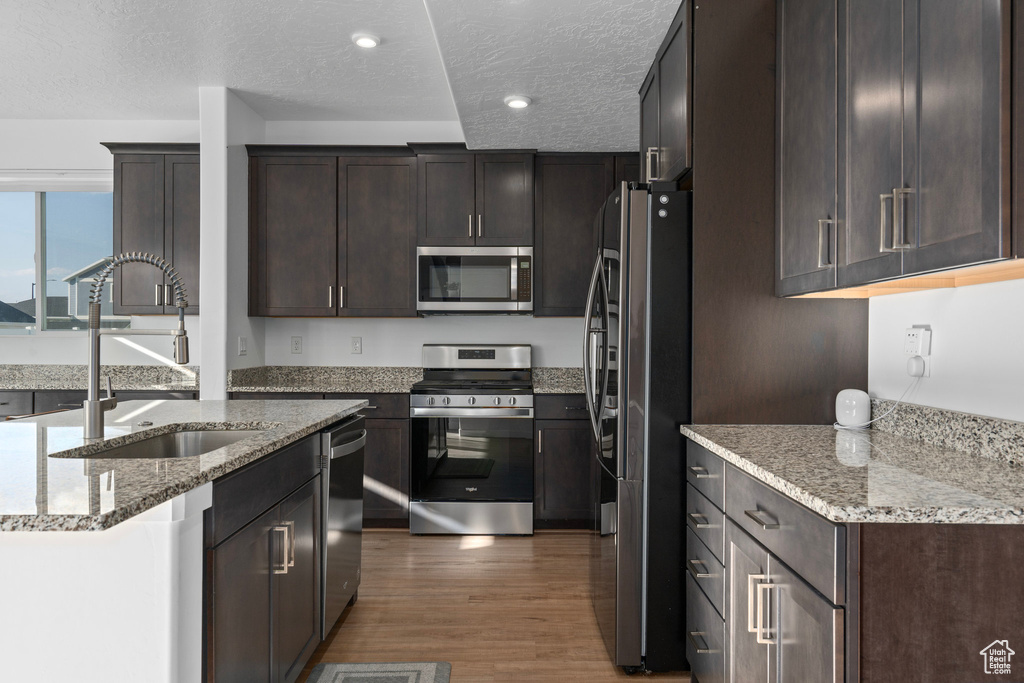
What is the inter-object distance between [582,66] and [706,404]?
4.94ft

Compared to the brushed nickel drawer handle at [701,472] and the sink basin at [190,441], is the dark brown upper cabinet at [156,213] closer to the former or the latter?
the sink basin at [190,441]

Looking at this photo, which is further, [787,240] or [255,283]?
[255,283]

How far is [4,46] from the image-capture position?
317cm

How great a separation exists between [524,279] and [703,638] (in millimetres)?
2444

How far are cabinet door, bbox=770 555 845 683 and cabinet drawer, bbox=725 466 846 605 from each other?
0.03 metres

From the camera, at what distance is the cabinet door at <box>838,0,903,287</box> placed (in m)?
1.40

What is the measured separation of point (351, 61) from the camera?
329 cm

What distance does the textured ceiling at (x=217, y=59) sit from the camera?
2799 mm

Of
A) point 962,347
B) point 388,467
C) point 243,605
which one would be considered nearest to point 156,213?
point 388,467

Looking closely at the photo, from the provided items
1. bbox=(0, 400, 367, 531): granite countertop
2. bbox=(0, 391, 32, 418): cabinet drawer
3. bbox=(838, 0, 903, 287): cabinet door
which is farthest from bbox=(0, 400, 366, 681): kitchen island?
bbox=(0, 391, 32, 418): cabinet drawer

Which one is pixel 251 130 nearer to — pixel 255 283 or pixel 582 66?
pixel 255 283

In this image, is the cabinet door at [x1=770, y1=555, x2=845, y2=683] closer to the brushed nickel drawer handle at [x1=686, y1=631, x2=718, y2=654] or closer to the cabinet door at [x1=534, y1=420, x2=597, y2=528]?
the brushed nickel drawer handle at [x1=686, y1=631, x2=718, y2=654]

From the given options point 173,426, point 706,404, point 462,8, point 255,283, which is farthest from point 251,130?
point 706,404

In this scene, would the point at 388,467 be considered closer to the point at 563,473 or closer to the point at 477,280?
the point at 563,473
